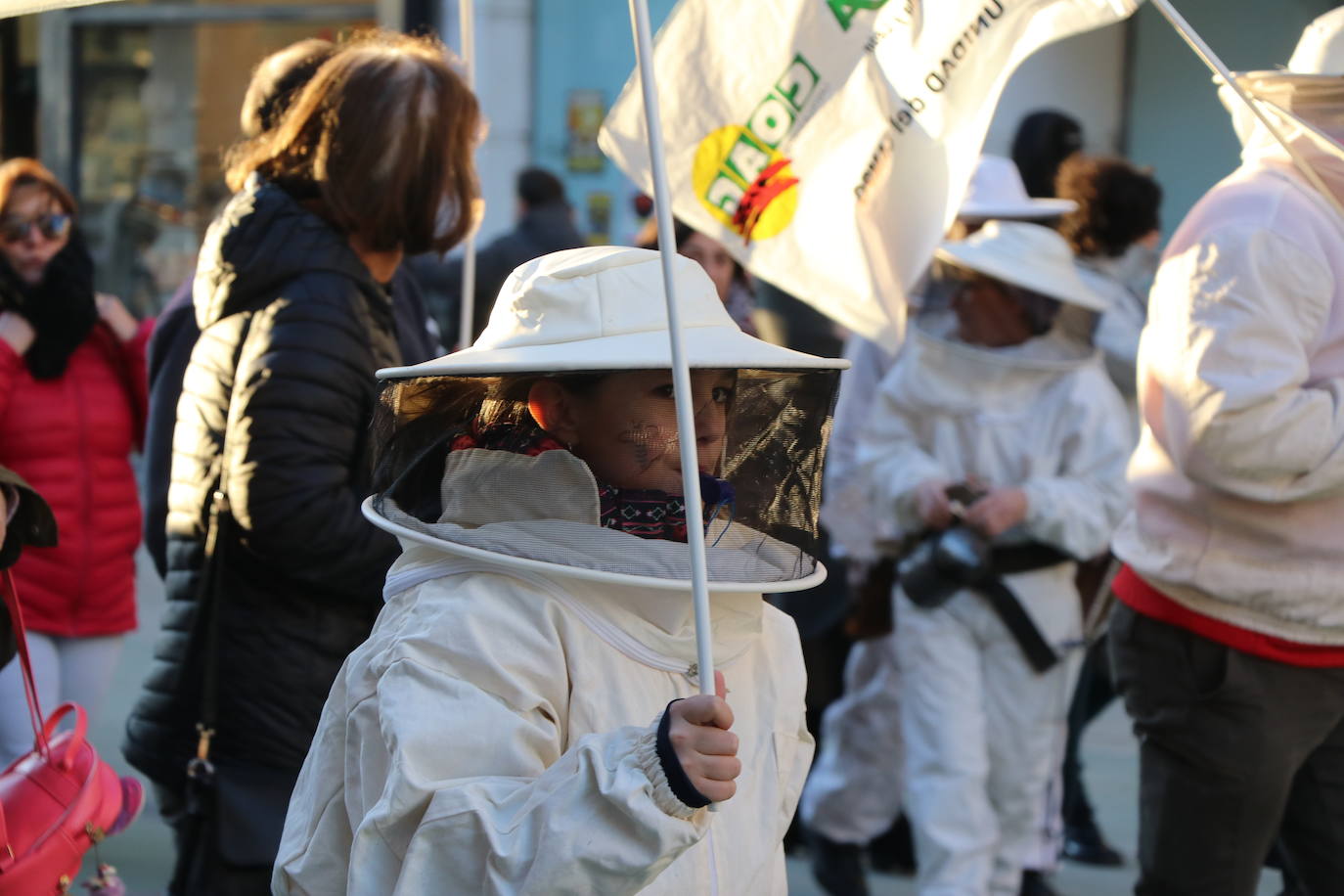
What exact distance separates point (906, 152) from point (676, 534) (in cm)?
129

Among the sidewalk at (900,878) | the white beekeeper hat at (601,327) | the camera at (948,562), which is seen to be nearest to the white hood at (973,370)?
the camera at (948,562)

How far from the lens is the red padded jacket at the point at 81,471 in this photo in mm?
4250

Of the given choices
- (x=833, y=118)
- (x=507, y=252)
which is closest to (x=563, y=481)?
(x=833, y=118)

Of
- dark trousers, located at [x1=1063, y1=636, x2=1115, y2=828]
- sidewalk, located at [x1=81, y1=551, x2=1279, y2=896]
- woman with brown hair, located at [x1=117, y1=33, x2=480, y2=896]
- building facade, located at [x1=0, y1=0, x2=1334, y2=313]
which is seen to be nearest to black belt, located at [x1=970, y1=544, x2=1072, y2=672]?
dark trousers, located at [x1=1063, y1=636, x2=1115, y2=828]

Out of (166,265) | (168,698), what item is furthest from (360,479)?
(166,265)

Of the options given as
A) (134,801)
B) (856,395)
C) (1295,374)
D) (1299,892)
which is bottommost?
(1299,892)

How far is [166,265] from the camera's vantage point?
35.6 feet

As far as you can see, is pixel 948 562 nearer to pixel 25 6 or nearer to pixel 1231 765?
pixel 1231 765

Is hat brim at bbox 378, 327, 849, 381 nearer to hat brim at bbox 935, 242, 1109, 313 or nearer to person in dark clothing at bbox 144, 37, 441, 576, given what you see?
person in dark clothing at bbox 144, 37, 441, 576

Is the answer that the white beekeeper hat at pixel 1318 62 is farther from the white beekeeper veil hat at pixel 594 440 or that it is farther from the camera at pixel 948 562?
the camera at pixel 948 562

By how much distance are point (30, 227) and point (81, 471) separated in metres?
0.66

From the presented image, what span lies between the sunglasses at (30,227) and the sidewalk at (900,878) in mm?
1332

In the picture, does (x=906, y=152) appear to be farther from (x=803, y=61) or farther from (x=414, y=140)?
(x=414, y=140)

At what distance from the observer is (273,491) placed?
301cm
